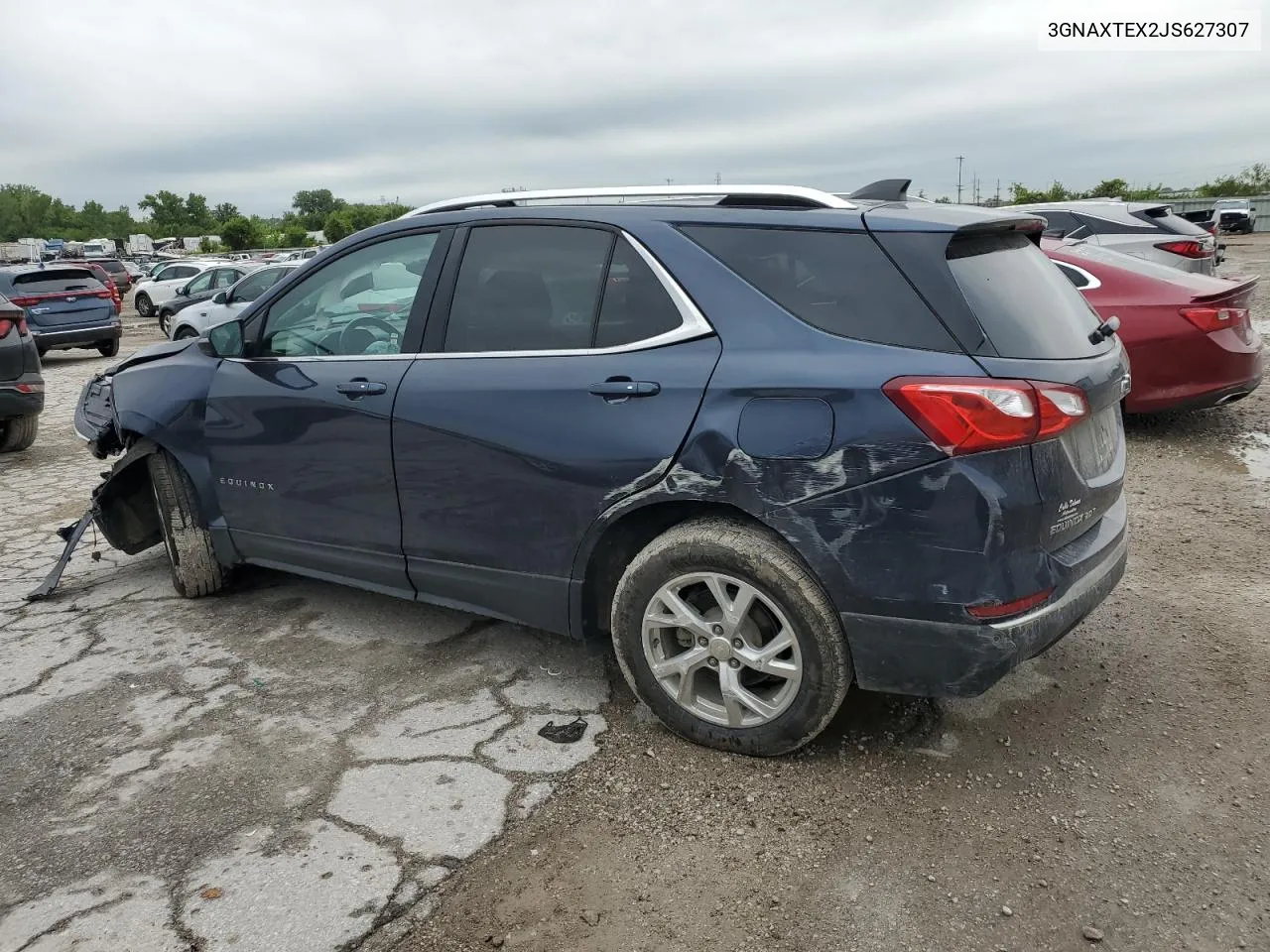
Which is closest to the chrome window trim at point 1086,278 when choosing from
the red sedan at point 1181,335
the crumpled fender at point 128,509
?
the red sedan at point 1181,335

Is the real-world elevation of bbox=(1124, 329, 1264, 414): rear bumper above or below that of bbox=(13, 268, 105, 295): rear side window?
below

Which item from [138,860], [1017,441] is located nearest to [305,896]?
[138,860]

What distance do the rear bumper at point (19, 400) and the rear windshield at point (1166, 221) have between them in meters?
10.7

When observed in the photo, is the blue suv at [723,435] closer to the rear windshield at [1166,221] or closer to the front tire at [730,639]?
the front tire at [730,639]

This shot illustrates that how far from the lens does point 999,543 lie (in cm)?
262

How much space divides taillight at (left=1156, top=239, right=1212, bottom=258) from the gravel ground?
270 inches

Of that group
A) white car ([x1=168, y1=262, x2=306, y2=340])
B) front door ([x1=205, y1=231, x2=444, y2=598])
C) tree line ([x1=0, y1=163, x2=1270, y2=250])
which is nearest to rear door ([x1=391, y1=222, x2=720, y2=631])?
front door ([x1=205, y1=231, x2=444, y2=598])

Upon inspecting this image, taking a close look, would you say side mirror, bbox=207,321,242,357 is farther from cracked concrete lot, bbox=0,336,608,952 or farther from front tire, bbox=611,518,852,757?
front tire, bbox=611,518,852,757

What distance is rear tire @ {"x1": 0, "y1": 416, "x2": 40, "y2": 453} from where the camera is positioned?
866cm

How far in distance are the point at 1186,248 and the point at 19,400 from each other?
10.7 metres

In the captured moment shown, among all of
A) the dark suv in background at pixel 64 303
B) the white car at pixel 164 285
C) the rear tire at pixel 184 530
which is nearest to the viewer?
the rear tire at pixel 184 530

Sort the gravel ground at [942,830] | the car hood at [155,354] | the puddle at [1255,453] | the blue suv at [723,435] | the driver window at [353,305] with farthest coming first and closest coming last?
1. the puddle at [1255,453]
2. the car hood at [155,354]
3. the driver window at [353,305]
4. the blue suv at [723,435]
5. the gravel ground at [942,830]

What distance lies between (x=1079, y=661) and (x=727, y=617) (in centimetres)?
158

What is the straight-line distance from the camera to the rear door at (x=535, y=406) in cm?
307
